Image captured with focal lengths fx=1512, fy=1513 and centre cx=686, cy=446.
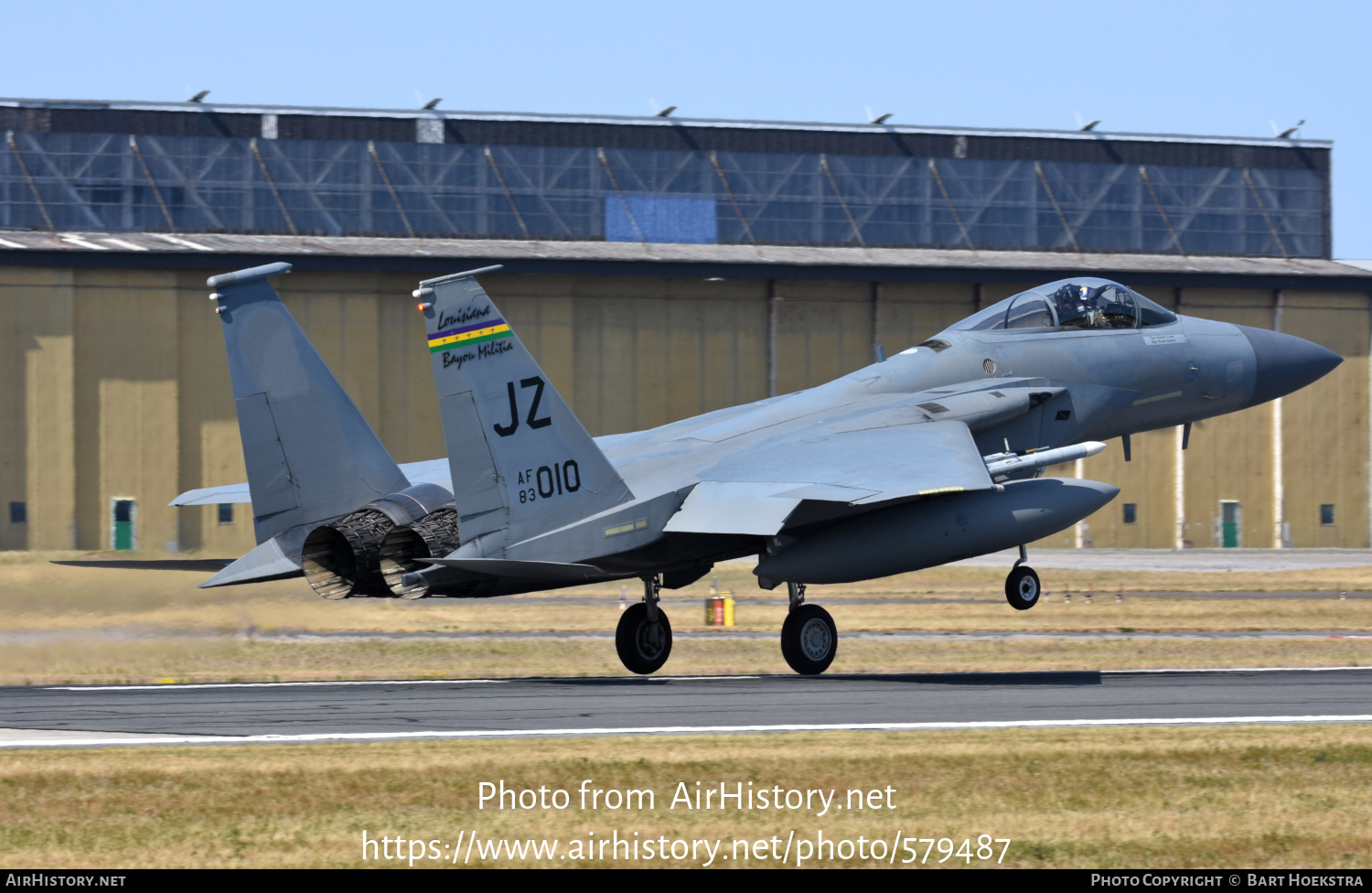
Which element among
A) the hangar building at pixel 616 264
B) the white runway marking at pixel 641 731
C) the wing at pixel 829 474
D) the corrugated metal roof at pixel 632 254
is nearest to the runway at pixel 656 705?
the white runway marking at pixel 641 731

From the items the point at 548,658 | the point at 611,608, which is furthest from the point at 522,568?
the point at 611,608

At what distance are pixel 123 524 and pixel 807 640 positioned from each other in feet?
104

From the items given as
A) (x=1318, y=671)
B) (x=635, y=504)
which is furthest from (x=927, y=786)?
(x=1318, y=671)

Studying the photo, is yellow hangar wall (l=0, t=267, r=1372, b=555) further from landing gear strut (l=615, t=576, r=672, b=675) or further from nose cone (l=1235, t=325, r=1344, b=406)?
nose cone (l=1235, t=325, r=1344, b=406)

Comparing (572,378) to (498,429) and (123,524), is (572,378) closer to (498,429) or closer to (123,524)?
(123,524)

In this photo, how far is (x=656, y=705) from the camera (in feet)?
52.4

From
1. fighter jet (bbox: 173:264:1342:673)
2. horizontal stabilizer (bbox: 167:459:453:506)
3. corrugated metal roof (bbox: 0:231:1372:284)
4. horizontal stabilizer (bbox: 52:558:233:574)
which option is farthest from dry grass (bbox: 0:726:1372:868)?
corrugated metal roof (bbox: 0:231:1372:284)

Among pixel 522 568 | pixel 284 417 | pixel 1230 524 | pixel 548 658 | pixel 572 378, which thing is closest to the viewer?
pixel 522 568

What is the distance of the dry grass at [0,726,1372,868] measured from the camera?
9.50 meters

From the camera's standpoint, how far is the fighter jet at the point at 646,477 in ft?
55.8

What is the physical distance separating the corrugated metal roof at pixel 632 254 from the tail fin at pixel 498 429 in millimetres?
30787

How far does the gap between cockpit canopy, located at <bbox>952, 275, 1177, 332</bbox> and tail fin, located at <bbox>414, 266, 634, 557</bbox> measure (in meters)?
6.96

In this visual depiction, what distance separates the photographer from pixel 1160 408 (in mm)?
22203
